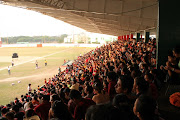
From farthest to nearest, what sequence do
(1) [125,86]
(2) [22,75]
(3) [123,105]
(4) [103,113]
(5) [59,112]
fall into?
(2) [22,75]
(1) [125,86]
(5) [59,112]
(3) [123,105]
(4) [103,113]

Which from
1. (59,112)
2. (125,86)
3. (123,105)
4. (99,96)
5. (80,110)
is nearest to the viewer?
(123,105)

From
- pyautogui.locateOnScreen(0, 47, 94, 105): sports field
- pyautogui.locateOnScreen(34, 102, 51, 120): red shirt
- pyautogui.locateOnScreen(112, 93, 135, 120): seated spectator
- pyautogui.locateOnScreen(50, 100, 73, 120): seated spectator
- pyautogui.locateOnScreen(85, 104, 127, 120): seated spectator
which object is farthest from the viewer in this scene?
pyautogui.locateOnScreen(0, 47, 94, 105): sports field

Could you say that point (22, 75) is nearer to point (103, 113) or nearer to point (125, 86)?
point (125, 86)

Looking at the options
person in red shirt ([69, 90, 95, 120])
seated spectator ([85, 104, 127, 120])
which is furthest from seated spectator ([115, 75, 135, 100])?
seated spectator ([85, 104, 127, 120])

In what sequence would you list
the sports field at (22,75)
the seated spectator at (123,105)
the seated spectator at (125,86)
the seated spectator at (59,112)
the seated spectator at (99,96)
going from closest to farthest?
the seated spectator at (123,105) < the seated spectator at (59,112) < the seated spectator at (125,86) < the seated spectator at (99,96) < the sports field at (22,75)

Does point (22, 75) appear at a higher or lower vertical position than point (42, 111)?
lower

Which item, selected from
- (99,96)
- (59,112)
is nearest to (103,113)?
(59,112)

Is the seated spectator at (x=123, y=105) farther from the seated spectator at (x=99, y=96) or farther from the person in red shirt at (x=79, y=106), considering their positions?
the seated spectator at (x=99, y=96)

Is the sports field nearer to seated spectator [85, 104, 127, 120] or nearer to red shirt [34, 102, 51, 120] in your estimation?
red shirt [34, 102, 51, 120]

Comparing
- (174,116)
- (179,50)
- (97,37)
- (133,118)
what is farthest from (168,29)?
(97,37)

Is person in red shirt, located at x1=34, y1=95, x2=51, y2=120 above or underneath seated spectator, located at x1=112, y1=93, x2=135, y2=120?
underneath

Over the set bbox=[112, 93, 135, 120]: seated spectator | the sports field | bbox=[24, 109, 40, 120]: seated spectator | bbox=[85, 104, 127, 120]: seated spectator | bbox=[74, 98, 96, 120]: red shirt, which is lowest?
the sports field

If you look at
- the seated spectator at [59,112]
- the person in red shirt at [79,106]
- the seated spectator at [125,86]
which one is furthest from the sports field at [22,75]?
the seated spectator at [59,112]

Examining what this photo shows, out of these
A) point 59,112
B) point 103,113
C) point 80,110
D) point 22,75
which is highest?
point 103,113
